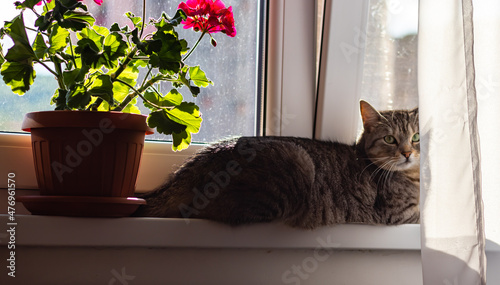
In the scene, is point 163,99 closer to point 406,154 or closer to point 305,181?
point 305,181

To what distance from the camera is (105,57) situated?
1182 millimetres

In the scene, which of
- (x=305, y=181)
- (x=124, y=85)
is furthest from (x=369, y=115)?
(x=124, y=85)

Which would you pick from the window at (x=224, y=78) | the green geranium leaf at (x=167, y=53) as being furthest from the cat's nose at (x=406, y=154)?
the green geranium leaf at (x=167, y=53)

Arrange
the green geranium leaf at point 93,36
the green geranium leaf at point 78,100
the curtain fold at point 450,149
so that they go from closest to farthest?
the curtain fold at point 450,149
the green geranium leaf at point 78,100
the green geranium leaf at point 93,36

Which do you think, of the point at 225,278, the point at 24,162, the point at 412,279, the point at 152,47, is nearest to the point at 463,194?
the point at 412,279

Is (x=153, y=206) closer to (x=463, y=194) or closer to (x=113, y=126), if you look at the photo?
(x=113, y=126)

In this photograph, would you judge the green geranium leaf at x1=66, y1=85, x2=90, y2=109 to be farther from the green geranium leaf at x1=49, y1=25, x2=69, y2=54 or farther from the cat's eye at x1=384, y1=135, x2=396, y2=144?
the cat's eye at x1=384, y1=135, x2=396, y2=144

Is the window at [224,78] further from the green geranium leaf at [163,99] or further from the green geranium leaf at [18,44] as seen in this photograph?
the green geranium leaf at [18,44]

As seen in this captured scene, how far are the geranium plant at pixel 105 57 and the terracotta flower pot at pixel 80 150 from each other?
4 centimetres

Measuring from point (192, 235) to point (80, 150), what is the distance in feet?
1.09

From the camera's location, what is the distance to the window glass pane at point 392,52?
1.49 m

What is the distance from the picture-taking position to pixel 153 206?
1.32 metres

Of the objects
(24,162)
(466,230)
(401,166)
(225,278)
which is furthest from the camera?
(401,166)

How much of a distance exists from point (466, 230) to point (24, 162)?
1116 millimetres
